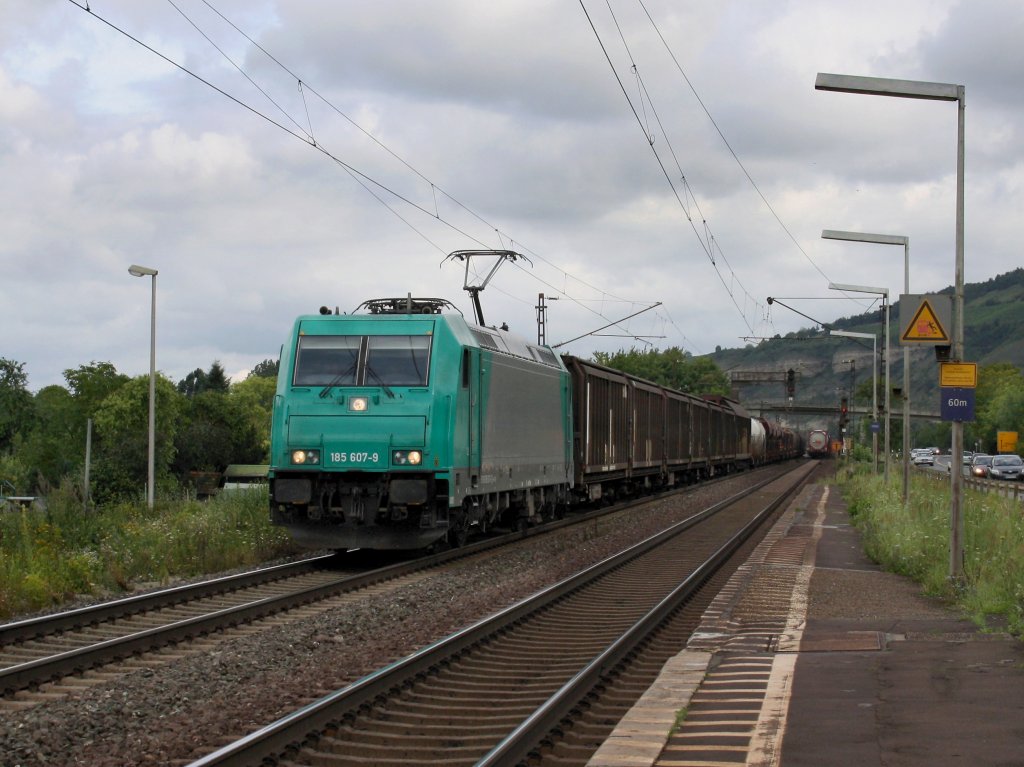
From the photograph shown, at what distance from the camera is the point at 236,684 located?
29.1 ft

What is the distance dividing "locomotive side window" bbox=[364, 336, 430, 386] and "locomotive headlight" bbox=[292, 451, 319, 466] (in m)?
1.20

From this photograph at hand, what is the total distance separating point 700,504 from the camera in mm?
34594

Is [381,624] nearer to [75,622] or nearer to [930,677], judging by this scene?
[75,622]

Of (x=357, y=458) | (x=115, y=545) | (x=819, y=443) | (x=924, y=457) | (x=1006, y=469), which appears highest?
(x=357, y=458)

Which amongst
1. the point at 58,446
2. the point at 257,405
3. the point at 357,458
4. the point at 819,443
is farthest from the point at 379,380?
the point at 257,405

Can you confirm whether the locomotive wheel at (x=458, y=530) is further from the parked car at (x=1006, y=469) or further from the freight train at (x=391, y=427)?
the parked car at (x=1006, y=469)

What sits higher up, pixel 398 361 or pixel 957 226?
pixel 957 226

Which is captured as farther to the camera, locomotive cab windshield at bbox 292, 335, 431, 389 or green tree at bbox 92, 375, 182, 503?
green tree at bbox 92, 375, 182, 503

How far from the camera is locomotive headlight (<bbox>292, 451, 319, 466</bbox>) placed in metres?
16.2

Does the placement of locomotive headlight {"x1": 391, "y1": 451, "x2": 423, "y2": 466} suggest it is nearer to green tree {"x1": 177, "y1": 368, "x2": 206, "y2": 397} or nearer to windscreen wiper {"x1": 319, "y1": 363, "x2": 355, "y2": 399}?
windscreen wiper {"x1": 319, "y1": 363, "x2": 355, "y2": 399}

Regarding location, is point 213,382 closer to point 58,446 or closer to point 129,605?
point 58,446

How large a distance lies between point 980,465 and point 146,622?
57297 millimetres

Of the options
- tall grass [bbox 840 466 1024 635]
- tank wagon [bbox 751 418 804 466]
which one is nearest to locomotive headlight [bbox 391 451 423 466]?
tall grass [bbox 840 466 1024 635]

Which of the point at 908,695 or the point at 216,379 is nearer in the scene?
the point at 908,695
